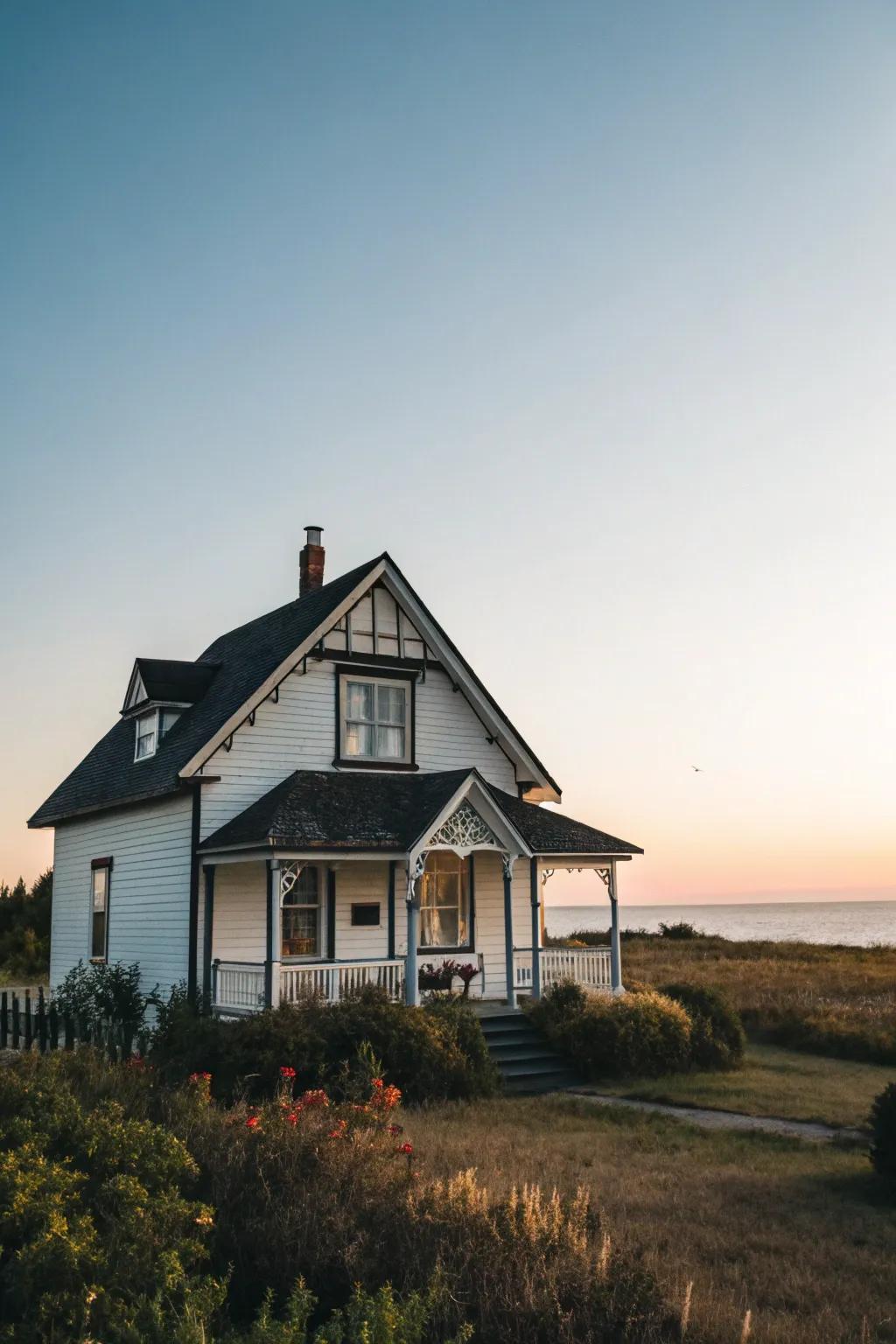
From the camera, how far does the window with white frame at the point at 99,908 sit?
2434 centimetres

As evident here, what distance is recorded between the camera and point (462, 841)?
20750mm

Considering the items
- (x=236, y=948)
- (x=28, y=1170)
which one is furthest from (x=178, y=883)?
(x=28, y=1170)

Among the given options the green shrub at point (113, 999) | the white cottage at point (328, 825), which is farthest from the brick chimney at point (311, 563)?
the green shrub at point (113, 999)

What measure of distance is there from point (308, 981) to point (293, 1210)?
11.6 m

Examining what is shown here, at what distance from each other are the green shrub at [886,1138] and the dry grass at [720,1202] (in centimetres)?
22

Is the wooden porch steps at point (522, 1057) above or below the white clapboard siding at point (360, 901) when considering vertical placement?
below

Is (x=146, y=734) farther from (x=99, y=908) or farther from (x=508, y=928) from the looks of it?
Result: (x=508, y=928)

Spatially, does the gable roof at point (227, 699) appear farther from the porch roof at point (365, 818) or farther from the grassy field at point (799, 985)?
the grassy field at point (799, 985)

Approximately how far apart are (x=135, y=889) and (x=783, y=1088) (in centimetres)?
1269

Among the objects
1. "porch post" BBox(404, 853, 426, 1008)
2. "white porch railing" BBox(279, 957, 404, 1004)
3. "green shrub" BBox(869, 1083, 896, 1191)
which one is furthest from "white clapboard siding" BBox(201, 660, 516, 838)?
"green shrub" BBox(869, 1083, 896, 1191)

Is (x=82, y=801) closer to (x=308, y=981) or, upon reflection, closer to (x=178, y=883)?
(x=178, y=883)

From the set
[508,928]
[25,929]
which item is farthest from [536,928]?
[25,929]

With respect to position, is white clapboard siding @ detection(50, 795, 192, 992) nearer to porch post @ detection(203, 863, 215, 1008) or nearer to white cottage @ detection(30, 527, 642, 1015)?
white cottage @ detection(30, 527, 642, 1015)

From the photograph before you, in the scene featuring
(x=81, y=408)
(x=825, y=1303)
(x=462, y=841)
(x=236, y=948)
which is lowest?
(x=825, y=1303)
